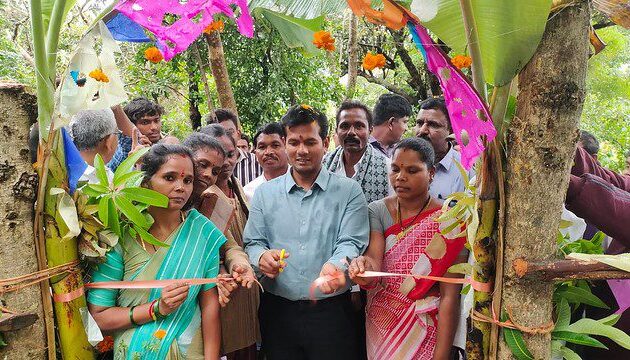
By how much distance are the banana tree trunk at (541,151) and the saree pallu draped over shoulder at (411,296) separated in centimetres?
84

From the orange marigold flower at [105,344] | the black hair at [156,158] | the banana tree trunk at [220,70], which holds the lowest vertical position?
the orange marigold flower at [105,344]

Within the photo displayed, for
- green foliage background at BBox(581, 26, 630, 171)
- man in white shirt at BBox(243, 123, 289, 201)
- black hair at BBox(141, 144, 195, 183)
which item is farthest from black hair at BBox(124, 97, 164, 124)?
green foliage background at BBox(581, 26, 630, 171)

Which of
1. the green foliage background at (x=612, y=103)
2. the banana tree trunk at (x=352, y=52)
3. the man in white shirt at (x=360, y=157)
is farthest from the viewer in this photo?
the green foliage background at (x=612, y=103)

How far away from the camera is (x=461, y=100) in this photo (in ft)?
4.75

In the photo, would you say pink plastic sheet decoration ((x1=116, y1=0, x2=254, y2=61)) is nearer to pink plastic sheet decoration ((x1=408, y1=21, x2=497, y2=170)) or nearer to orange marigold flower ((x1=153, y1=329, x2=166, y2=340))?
pink plastic sheet decoration ((x1=408, y1=21, x2=497, y2=170))

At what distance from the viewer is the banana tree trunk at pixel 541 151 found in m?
1.47

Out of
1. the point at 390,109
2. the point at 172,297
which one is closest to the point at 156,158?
the point at 172,297

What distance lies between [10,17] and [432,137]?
9.32 metres

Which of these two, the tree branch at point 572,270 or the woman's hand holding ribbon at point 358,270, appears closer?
the tree branch at point 572,270

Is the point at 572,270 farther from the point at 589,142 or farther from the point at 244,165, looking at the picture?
the point at 244,165

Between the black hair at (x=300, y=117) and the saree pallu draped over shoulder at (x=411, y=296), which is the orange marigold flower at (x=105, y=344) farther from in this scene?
the black hair at (x=300, y=117)

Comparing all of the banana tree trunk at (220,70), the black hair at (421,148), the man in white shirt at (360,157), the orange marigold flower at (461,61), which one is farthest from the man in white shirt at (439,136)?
the banana tree trunk at (220,70)

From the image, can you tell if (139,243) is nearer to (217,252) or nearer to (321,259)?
(217,252)

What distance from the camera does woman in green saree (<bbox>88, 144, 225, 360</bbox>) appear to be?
2.09 meters
